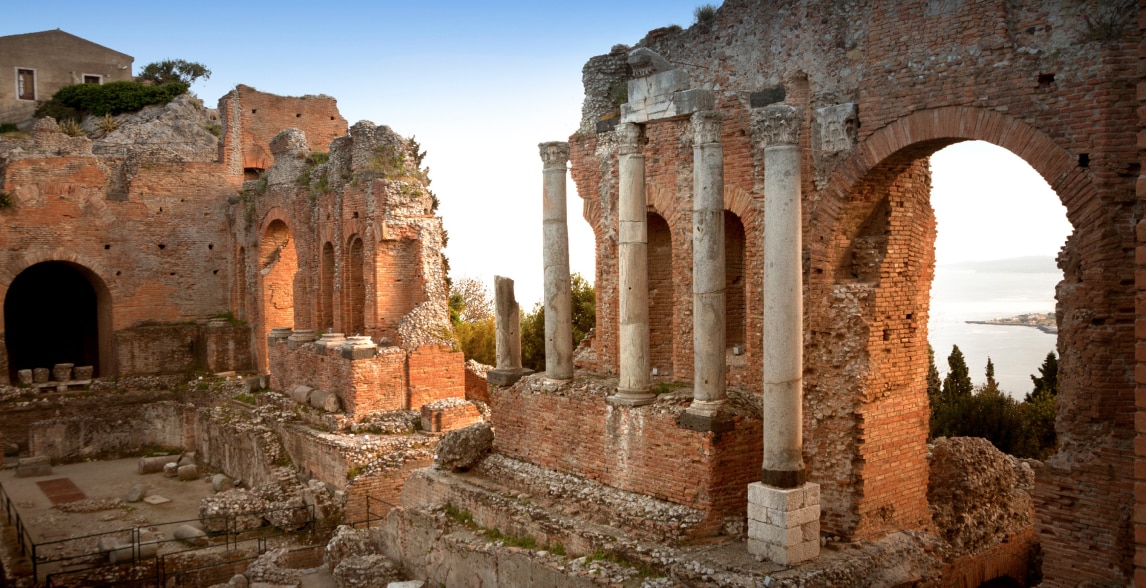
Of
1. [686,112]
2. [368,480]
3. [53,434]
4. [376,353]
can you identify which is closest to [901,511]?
[686,112]

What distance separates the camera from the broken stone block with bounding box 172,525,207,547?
15.5 m

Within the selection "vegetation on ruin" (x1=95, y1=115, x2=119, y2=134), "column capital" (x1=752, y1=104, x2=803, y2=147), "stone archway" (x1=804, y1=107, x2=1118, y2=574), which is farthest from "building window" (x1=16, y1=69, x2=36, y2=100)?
"stone archway" (x1=804, y1=107, x2=1118, y2=574)

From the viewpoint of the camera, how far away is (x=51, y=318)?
92.6 feet

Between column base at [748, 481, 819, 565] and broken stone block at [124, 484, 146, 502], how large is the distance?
1320 centimetres

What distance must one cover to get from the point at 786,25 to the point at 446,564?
25.4 feet

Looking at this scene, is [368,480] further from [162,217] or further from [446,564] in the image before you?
[162,217]

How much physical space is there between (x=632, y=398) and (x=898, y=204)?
12.2ft

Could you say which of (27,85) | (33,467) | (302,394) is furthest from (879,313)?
(27,85)

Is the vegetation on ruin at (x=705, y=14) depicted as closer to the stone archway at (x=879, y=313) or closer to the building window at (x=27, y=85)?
the stone archway at (x=879, y=313)

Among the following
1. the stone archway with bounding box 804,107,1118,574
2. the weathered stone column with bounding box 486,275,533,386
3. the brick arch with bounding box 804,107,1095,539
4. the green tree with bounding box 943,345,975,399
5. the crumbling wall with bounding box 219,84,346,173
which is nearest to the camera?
the stone archway with bounding box 804,107,1118,574

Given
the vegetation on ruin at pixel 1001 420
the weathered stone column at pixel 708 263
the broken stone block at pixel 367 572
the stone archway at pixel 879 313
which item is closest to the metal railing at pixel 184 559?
the broken stone block at pixel 367 572

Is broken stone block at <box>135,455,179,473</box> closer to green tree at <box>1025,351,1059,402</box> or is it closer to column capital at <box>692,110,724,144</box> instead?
column capital at <box>692,110,724,144</box>

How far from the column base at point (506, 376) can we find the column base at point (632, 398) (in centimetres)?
246

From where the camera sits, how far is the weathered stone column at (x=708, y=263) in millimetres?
10773
